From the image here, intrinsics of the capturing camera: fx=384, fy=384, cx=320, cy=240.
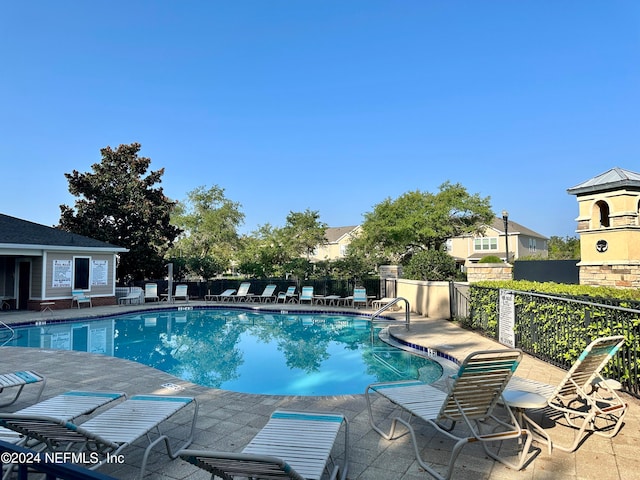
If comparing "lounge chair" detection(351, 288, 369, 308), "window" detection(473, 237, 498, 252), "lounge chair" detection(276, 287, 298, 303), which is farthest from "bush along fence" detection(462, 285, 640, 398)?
"window" detection(473, 237, 498, 252)

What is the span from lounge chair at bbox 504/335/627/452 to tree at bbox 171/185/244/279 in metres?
33.3

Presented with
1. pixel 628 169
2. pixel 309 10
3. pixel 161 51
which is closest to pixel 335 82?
pixel 309 10

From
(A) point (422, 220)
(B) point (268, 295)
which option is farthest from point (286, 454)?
(A) point (422, 220)

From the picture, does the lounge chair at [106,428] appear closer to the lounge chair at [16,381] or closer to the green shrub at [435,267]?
the lounge chair at [16,381]

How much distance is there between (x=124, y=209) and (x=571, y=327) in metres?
21.6

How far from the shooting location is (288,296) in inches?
715

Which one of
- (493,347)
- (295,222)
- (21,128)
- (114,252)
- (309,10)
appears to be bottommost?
(493,347)

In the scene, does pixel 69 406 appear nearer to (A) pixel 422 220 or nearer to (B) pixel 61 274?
(B) pixel 61 274

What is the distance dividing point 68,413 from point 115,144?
22.3m

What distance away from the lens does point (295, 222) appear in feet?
91.7

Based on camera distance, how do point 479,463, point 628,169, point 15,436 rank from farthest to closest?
point 628,169 → point 479,463 → point 15,436

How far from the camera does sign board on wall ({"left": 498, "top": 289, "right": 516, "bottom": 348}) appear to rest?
7.48m

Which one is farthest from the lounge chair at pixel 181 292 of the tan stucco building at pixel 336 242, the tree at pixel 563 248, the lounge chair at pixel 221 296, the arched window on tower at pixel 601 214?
the tree at pixel 563 248

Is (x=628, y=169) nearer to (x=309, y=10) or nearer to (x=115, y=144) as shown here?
(x=309, y=10)
